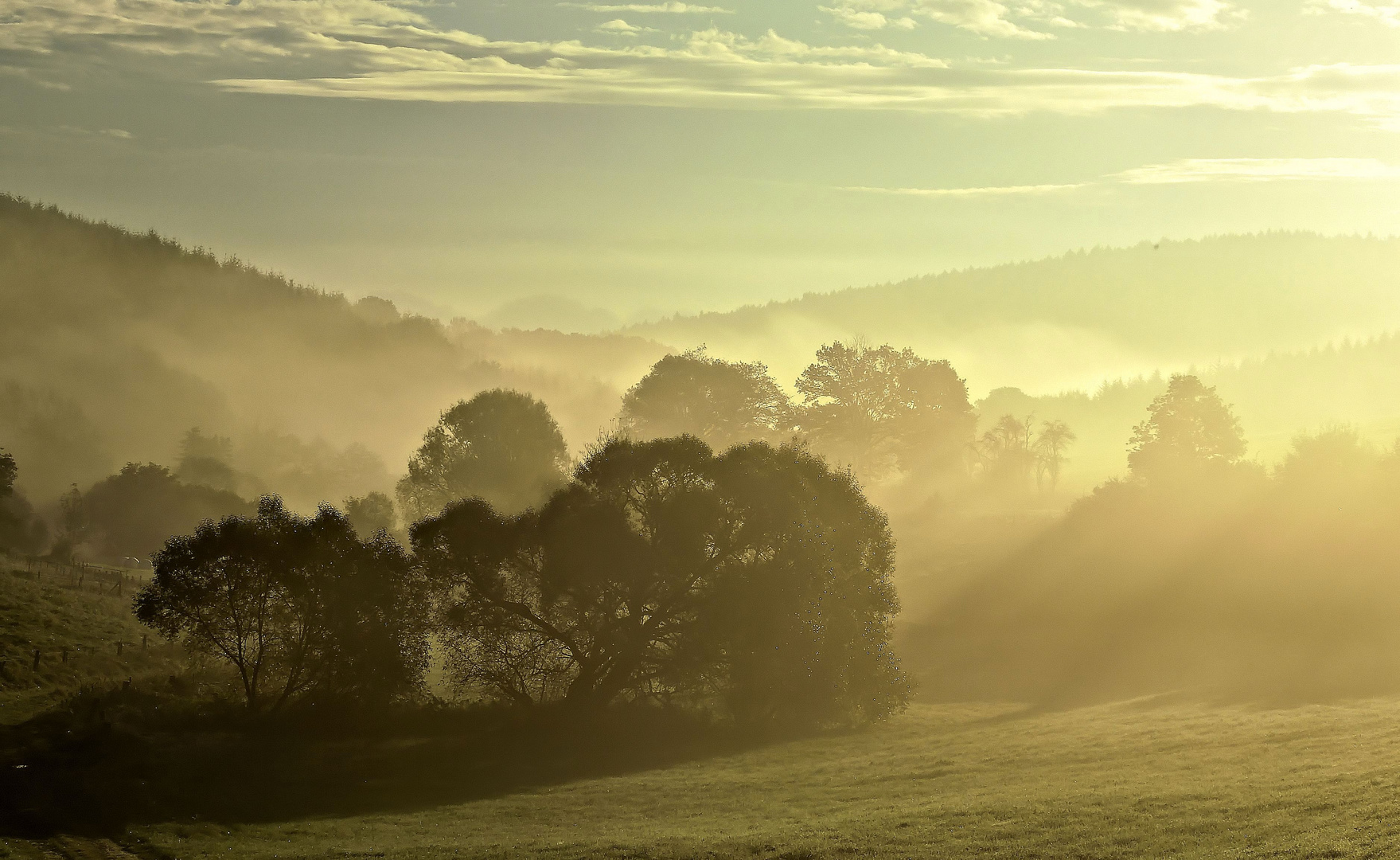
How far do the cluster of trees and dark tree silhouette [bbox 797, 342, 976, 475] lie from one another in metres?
68.5

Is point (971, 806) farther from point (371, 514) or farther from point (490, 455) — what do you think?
point (371, 514)

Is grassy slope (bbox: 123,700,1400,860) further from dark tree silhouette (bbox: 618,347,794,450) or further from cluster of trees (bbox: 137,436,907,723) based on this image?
dark tree silhouette (bbox: 618,347,794,450)

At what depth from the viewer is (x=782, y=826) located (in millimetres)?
33156

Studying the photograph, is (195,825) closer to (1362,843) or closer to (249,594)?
(249,594)

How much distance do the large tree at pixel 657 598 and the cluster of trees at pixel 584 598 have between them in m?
0.09

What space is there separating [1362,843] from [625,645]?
1403 inches

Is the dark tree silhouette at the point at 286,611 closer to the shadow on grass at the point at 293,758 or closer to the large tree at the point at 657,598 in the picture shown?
the shadow on grass at the point at 293,758

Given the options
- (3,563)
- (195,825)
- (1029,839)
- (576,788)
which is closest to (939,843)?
(1029,839)

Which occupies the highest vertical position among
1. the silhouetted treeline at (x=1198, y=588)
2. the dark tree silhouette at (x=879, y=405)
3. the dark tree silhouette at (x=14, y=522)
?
the dark tree silhouette at (x=879, y=405)

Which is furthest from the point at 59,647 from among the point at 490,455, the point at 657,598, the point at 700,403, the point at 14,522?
the point at 700,403

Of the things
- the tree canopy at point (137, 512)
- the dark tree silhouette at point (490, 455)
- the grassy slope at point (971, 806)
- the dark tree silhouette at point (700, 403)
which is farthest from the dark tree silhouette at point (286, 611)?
the tree canopy at point (137, 512)

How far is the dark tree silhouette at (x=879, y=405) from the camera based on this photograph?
12669 centimetres

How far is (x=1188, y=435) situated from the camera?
358ft

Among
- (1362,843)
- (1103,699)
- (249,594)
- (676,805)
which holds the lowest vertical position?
(1103,699)
